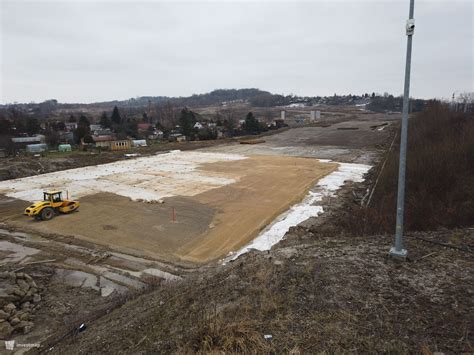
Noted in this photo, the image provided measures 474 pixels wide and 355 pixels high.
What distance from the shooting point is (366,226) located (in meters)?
15.0

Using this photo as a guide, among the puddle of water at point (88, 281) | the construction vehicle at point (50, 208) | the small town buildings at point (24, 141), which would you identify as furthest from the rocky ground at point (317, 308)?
the small town buildings at point (24, 141)

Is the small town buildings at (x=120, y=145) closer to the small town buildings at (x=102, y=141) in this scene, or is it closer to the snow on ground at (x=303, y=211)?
the small town buildings at (x=102, y=141)

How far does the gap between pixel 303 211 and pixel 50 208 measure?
51.3ft

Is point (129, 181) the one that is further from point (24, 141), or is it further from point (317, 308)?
point (24, 141)

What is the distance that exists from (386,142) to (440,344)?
184ft

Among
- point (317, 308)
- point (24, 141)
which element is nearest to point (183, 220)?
point (317, 308)

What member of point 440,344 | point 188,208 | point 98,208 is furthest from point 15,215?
point 440,344

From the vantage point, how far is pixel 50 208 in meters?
20.2

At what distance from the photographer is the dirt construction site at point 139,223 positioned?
39.6 feet

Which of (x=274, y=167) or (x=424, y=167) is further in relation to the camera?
(x=274, y=167)

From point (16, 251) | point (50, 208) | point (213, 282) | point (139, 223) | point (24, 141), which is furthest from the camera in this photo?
point (24, 141)

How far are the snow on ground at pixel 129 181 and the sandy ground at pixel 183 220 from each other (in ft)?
5.57

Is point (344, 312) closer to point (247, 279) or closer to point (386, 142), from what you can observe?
point (247, 279)

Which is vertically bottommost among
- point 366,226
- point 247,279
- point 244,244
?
point 244,244
